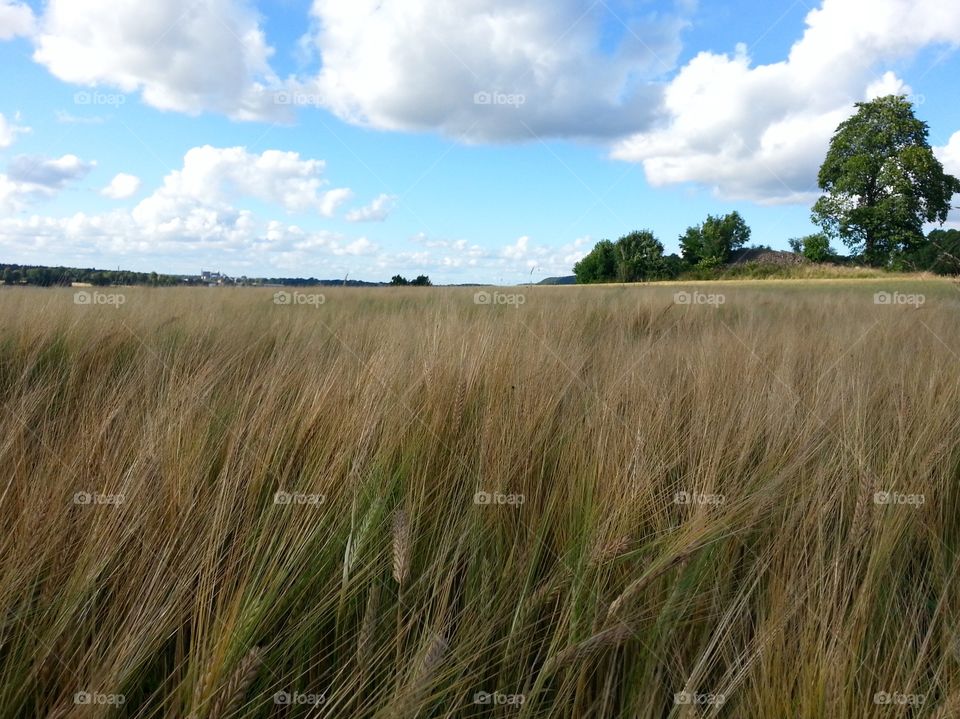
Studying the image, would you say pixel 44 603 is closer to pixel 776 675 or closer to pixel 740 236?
pixel 776 675

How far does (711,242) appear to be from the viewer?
3550 cm

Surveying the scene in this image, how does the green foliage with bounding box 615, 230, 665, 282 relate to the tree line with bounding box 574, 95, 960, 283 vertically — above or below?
below

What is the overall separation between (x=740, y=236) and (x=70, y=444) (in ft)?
147

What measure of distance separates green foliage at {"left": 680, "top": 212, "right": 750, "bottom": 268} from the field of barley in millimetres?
33735

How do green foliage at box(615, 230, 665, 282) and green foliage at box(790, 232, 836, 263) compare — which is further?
green foliage at box(790, 232, 836, 263)

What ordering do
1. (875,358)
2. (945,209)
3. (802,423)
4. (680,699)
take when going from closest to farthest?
(680,699) < (802,423) < (875,358) < (945,209)

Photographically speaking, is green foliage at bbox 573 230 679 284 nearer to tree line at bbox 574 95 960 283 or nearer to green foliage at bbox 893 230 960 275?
tree line at bbox 574 95 960 283

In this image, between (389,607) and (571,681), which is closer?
(571,681)

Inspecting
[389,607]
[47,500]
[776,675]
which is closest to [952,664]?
[776,675]

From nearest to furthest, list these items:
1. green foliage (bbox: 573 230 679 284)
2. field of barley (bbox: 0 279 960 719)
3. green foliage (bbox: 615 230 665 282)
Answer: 1. field of barley (bbox: 0 279 960 719)
2. green foliage (bbox: 615 230 665 282)
3. green foliage (bbox: 573 230 679 284)

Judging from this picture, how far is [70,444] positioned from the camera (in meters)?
1.56

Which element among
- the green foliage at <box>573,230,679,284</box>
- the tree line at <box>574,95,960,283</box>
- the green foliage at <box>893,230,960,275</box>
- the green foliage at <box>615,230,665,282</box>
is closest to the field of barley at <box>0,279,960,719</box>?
the green foliage at <box>893,230,960,275</box>

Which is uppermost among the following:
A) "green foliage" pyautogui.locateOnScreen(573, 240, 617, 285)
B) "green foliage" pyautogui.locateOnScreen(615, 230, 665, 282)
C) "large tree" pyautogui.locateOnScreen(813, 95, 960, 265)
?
"large tree" pyautogui.locateOnScreen(813, 95, 960, 265)

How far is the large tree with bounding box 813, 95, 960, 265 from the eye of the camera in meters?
27.8
